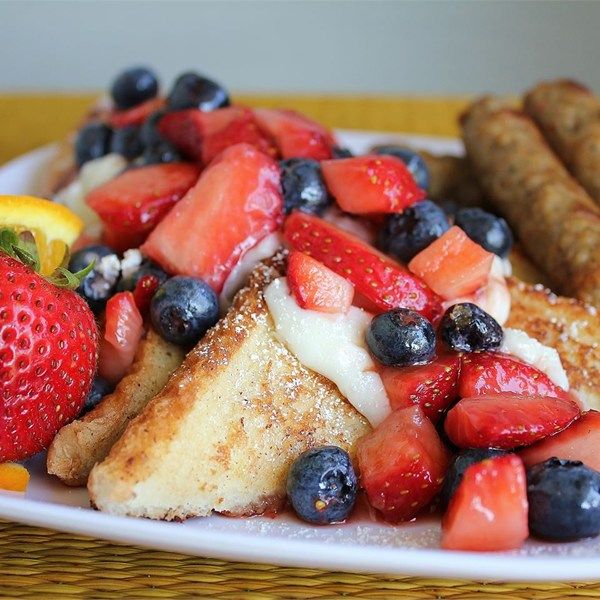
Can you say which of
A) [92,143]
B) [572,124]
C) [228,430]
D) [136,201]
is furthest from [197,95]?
[228,430]

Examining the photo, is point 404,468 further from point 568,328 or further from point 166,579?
point 568,328

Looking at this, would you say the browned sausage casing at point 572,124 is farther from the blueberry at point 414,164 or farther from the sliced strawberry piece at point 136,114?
the sliced strawberry piece at point 136,114

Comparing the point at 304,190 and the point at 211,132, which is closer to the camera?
the point at 304,190

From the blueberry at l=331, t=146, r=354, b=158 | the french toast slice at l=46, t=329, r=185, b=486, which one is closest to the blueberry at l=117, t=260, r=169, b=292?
the french toast slice at l=46, t=329, r=185, b=486

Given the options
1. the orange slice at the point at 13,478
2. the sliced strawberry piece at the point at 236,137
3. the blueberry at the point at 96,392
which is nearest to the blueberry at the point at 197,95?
the sliced strawberry piece at the point at 236,137

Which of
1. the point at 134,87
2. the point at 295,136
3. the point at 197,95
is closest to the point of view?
the point at 295,136

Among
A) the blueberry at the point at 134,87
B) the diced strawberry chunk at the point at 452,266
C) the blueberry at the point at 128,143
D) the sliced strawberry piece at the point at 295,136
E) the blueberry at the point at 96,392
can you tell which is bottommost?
the blueberry at the point at 96,392

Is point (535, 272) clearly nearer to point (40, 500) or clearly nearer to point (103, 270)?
point (103, 270)
